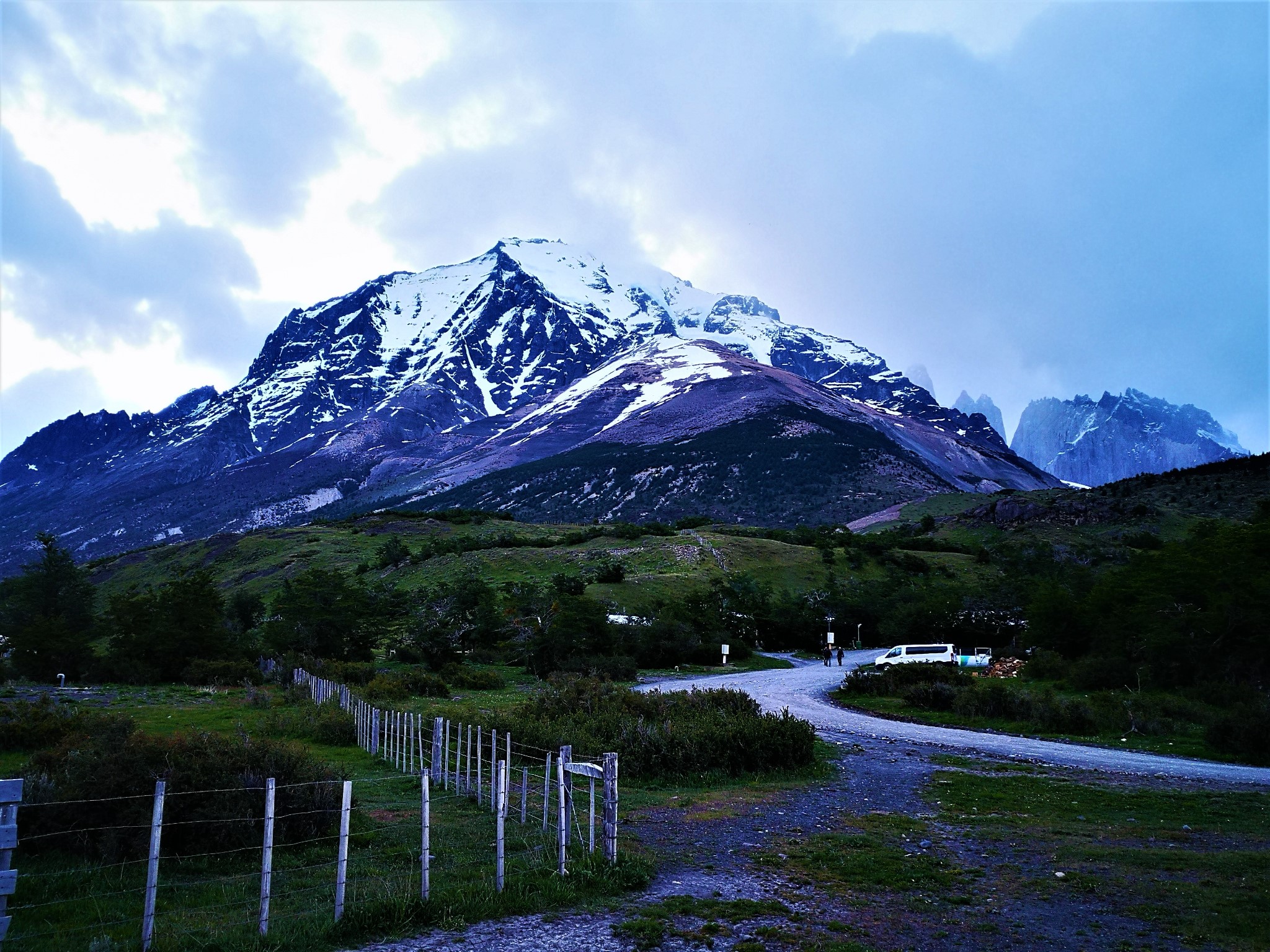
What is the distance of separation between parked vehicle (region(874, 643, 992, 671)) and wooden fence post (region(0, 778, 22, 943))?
42.2 meters

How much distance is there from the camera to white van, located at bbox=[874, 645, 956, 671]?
45.3 m

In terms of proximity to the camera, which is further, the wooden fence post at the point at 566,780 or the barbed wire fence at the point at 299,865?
the wooden fence post at the point at 566,780

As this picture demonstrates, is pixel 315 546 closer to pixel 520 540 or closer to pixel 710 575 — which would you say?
pixel 520 540

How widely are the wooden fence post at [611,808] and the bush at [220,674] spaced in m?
33.3

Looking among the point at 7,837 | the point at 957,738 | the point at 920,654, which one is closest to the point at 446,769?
the point at 7,837

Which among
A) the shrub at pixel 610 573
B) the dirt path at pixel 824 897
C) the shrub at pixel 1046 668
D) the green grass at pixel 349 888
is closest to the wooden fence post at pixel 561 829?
the green grass at pixel 349 888

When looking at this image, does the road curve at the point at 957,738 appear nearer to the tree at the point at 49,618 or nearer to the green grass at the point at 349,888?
the green grass at the point at 349,888

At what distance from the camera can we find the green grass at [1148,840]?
8.48 meters

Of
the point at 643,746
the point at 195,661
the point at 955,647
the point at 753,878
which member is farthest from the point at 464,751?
the point at 955,647

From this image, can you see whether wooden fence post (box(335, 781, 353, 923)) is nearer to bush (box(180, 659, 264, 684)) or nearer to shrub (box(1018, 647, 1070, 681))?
bush (box(180, 659, 264, 684))

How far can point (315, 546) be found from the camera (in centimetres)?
9362

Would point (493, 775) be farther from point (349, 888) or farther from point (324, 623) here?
point (324, 623)

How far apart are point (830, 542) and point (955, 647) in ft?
96.1

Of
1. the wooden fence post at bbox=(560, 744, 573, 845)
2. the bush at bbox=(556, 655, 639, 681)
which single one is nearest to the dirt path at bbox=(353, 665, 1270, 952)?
the wooden fence post at bbox=(560, 744, 573, 845)
